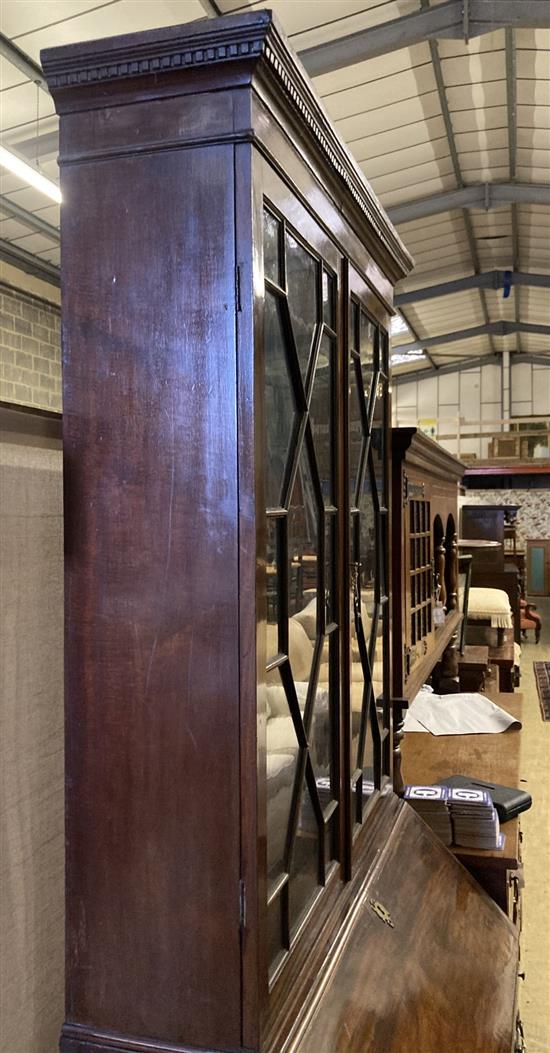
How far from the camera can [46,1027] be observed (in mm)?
1066

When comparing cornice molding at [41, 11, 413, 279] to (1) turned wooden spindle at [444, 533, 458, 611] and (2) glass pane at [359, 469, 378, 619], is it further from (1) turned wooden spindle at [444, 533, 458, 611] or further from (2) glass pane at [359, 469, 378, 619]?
(1) turned wooden spindle at [444, 533, 458, 611]

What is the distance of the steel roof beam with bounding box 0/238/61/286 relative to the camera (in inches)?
257

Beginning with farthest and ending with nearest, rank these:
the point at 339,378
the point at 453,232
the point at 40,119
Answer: the point at 453,232 → the point at 40,119 → the point at 339,378

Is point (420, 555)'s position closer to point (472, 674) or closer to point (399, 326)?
point (472, 674)

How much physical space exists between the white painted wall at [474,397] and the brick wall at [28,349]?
11.4 meters

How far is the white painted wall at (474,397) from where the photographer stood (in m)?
17.9

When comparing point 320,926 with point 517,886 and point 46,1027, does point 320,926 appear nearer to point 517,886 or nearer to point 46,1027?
point 46,1027

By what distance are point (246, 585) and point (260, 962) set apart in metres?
0.44

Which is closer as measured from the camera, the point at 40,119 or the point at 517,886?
the point at 517,886

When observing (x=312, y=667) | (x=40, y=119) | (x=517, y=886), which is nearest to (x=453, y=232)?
(x=40, y=119)

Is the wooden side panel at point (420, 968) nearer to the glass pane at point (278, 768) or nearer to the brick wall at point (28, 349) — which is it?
the glass pane at point (278, 768)

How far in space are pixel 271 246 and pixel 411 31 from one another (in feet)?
14.5

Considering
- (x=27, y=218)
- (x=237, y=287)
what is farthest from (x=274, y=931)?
(x=27, y=218)

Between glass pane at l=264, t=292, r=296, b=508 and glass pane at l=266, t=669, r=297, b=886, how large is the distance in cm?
24
